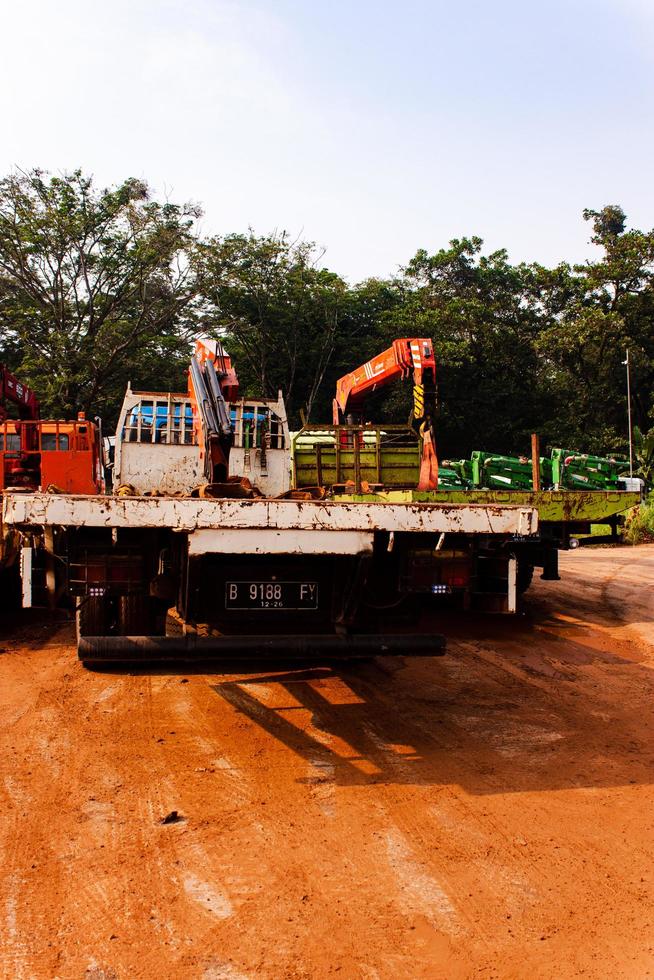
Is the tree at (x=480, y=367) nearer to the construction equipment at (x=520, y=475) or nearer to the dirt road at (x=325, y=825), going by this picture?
the construction equipment at (x=520, y=475)

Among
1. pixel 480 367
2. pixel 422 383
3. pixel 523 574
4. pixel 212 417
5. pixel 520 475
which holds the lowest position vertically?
pixel 523 574

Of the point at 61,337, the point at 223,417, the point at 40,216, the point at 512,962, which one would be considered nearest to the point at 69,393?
the point at 61,337

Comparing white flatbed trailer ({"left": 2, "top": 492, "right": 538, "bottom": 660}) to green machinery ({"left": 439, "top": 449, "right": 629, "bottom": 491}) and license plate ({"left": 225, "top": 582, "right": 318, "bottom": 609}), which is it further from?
green machinery ({"left": 439, "top": 449, "right": 629, "bottom": 491})

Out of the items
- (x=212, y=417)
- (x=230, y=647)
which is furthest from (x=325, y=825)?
(x=212, y=417)

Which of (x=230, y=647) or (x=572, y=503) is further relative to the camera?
(x=572, y=503)

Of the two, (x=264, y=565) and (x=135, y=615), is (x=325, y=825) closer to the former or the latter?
(x=264, y=565)

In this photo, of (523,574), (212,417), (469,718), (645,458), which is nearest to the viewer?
(469,718)

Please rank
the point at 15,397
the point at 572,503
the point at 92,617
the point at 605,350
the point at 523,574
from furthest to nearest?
the point at 605,350 < the point at 15,397 < the point at 523,574 < the point at 572,503 < the point at 92,617

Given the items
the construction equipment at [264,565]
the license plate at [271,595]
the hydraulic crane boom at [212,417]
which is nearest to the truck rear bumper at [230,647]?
the construction equipment at [264,565]

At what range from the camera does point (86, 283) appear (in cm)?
2552

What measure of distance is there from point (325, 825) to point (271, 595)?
142cm

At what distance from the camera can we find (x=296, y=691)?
594cm

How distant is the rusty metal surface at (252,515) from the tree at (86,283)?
22.0 m

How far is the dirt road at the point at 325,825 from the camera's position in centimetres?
275
